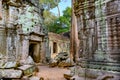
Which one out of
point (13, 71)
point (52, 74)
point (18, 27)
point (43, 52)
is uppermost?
point (18, 27)

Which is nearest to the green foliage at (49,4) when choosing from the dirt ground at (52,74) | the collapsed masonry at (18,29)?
the collapsed masonry at (18,29)

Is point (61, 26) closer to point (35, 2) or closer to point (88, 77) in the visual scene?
point (35, 2)

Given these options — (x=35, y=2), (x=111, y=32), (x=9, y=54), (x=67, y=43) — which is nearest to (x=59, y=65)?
(x=9, y=54)

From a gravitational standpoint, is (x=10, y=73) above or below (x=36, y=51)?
below

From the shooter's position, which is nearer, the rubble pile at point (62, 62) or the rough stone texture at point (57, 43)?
the rubble pile at point (62, 62)

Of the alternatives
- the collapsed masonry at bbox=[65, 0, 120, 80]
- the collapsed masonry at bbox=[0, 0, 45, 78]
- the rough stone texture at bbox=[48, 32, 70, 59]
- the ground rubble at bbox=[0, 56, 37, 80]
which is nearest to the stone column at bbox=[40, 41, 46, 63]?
the collapsed masonry at bbox=[0, 0, 45, 78]

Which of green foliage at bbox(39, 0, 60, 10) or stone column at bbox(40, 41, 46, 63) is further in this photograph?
green foliage at bbox(39, 0, 60, 10)

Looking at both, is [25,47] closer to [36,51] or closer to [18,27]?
[18,27]

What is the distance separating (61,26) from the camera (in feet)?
85.3

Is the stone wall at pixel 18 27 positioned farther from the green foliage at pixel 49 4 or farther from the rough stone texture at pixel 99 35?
the green foliage at pixel 49 4

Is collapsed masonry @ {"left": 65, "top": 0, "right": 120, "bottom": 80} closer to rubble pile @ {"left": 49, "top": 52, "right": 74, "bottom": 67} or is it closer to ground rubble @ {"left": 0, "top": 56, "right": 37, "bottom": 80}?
ground rubble @ {"left": 0, "top": 56, "right": 37, "bottom": 80}

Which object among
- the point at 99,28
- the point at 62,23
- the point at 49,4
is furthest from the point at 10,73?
the point at 49,4

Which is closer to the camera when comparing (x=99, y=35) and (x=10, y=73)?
(x=99, y=35)

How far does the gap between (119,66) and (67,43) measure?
66.0 feet
